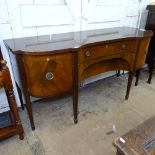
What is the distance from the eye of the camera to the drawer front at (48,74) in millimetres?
1129

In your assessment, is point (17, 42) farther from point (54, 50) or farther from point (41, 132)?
point (41, 132)

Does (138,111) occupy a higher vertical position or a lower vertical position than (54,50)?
lower

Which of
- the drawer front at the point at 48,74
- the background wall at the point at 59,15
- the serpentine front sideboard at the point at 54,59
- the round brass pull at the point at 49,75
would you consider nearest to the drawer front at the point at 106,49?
the serpentine front sideboard at the point at 54,59

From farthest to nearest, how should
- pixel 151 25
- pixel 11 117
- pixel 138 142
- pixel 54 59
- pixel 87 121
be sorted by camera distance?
pixel 151 25 < pixel 87 121 < pixel 11 117 < pixel 54 59 < pixel 138 142

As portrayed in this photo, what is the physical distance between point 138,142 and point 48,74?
77 centimetres

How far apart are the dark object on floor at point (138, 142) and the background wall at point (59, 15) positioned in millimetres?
1271

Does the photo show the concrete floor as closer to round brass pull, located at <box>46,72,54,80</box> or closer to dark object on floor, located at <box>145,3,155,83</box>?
dark object on floor, located at <box>145,3,155,83</box>

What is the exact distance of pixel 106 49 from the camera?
4.66 ft

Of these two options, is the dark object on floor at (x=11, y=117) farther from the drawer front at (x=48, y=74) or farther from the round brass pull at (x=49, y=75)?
the round brass pull at (x=49, y=75)

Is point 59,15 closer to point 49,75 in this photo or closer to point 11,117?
point 49,75

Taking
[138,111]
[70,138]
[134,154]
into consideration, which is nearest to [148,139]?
[134,154]

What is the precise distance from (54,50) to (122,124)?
971 mm

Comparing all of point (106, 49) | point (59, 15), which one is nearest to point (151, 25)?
point (106, 49)

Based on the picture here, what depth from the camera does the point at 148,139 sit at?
65cm
